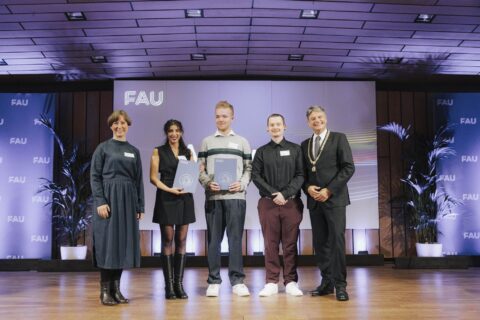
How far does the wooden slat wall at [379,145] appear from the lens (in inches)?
283

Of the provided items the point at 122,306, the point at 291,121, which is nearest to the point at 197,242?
the point at 291,121

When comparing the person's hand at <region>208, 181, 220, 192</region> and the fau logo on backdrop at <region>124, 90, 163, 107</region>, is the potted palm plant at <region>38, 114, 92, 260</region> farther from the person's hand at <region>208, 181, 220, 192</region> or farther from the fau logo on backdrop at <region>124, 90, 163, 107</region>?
the person's hand at <region>208, 181, 220, 192</region>

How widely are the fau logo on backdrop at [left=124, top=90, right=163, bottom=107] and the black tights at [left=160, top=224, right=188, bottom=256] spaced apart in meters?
3.50

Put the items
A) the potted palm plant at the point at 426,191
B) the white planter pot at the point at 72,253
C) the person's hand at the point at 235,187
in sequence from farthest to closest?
the potted palm plant at the point at 426,191
the white planter pot at the point at 72,253
the person's hand at the point at 235,187

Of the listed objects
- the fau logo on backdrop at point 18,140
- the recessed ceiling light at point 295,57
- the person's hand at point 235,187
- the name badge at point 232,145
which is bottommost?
the person's hand at point 235,187

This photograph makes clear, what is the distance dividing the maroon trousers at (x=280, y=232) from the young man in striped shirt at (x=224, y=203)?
0.67ft

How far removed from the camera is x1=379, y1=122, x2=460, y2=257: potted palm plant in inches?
261

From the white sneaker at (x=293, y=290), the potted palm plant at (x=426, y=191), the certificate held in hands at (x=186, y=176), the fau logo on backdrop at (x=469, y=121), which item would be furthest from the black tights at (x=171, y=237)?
the fau logo on backdrop at (x=469, y=121)

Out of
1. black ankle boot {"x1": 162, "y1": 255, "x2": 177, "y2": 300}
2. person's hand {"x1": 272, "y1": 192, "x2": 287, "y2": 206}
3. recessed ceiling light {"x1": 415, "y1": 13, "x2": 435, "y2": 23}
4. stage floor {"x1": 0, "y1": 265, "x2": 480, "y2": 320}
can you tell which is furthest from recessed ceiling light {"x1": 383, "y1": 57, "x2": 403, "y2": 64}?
black ankle boot {"x1": 162, "y1": 255, "x2": 177, "y2": 300}

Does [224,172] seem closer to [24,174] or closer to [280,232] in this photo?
[280,232]

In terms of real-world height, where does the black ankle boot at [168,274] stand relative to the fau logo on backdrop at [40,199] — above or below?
below

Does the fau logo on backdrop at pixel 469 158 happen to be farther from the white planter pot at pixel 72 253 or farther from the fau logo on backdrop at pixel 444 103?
the white planter pot at pixel 72 253

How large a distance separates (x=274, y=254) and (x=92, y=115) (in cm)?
452

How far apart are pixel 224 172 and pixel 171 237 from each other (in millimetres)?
620
